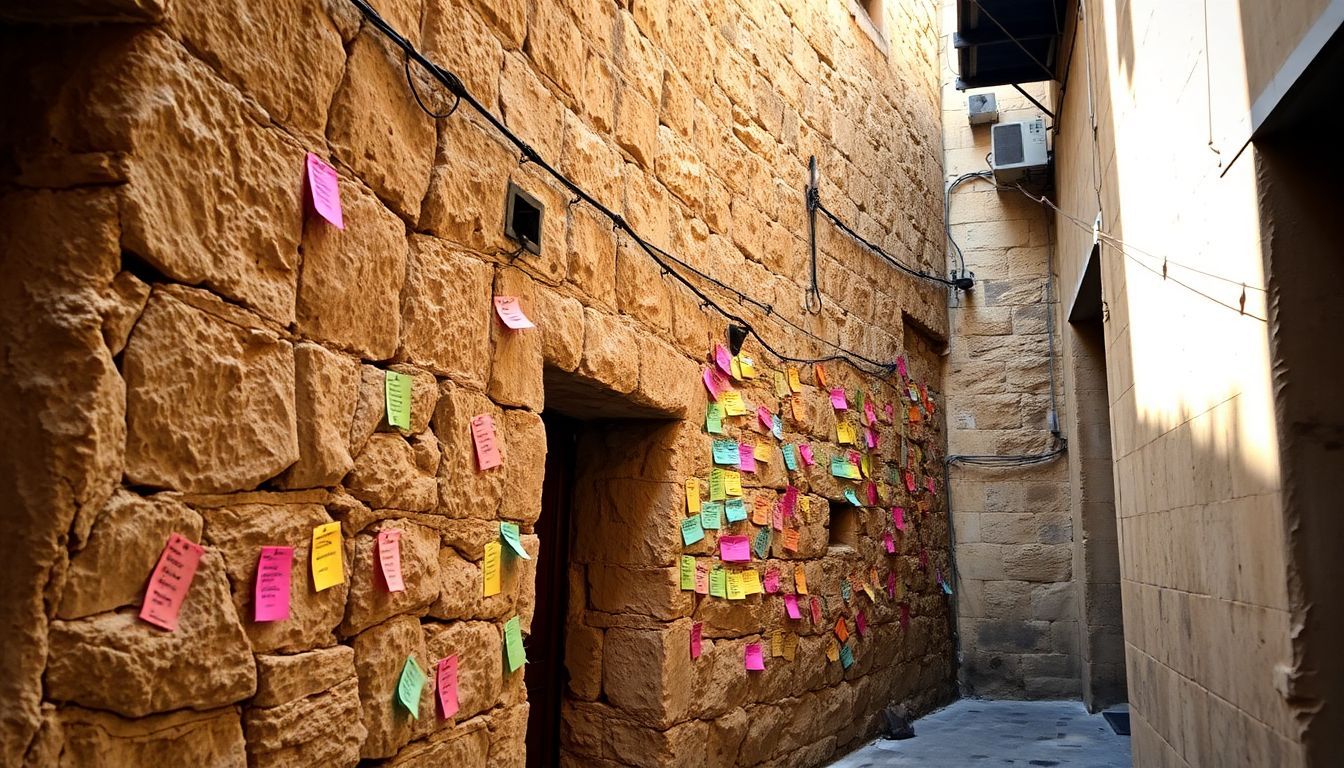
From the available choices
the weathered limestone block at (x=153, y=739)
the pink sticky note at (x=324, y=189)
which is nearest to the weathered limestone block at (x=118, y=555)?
the weathered limestone block at (x=153, y=739)

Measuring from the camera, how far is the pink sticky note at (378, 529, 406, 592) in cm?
191

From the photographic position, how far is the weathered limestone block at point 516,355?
2.34 metres

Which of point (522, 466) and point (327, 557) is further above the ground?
point (522, 466)

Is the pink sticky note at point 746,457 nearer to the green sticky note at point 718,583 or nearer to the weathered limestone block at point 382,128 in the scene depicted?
the green sticky note at point 718,583

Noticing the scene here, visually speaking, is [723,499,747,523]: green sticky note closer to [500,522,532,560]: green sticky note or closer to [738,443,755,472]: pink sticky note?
[738,443,755,472]: pink sticky note

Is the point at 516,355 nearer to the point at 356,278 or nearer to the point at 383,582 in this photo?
the point at 356,278

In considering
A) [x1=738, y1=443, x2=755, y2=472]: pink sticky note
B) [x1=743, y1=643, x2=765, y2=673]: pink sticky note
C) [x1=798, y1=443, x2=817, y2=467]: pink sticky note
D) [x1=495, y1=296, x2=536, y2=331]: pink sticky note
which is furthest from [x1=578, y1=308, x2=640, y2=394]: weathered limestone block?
[x1=798, y1=443, x2=817, y2=467]: pink sticky note

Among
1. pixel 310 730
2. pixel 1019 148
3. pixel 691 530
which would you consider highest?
pixel 1019 148

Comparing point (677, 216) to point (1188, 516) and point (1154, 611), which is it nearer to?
point (1188, 516)

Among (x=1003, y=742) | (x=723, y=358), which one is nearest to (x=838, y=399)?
(x=723, y=358)

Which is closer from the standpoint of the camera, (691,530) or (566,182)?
(566,182)

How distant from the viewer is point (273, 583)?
5.37 ft

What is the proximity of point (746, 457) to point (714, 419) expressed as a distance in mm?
278

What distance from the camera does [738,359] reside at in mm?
3734
